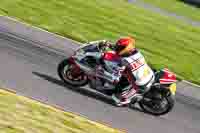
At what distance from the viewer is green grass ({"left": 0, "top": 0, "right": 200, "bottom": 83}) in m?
21.0

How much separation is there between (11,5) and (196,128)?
10901 mm

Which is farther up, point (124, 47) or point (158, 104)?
point (124, 47)

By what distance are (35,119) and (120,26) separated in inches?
507

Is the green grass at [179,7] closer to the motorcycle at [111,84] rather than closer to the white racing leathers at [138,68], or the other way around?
the motorcycle at [111,84]

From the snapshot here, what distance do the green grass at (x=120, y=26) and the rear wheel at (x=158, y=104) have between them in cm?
428

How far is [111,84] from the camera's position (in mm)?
14805

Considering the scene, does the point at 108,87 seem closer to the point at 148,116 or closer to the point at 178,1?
the point at 148,116

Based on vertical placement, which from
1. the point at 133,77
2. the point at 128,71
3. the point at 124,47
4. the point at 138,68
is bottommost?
the point at 133,77

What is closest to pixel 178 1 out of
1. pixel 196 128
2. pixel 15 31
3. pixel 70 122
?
→ pixel 15 31

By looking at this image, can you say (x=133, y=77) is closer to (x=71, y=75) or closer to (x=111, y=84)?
(x=111, y=84)

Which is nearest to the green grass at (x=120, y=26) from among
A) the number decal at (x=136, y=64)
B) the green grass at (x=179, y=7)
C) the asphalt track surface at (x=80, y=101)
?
the green grass at (x=179, y=7)

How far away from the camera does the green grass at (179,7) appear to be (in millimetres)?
29531

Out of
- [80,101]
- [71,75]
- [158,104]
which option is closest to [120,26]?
[71,75]

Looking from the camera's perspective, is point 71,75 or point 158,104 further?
point 71,75
